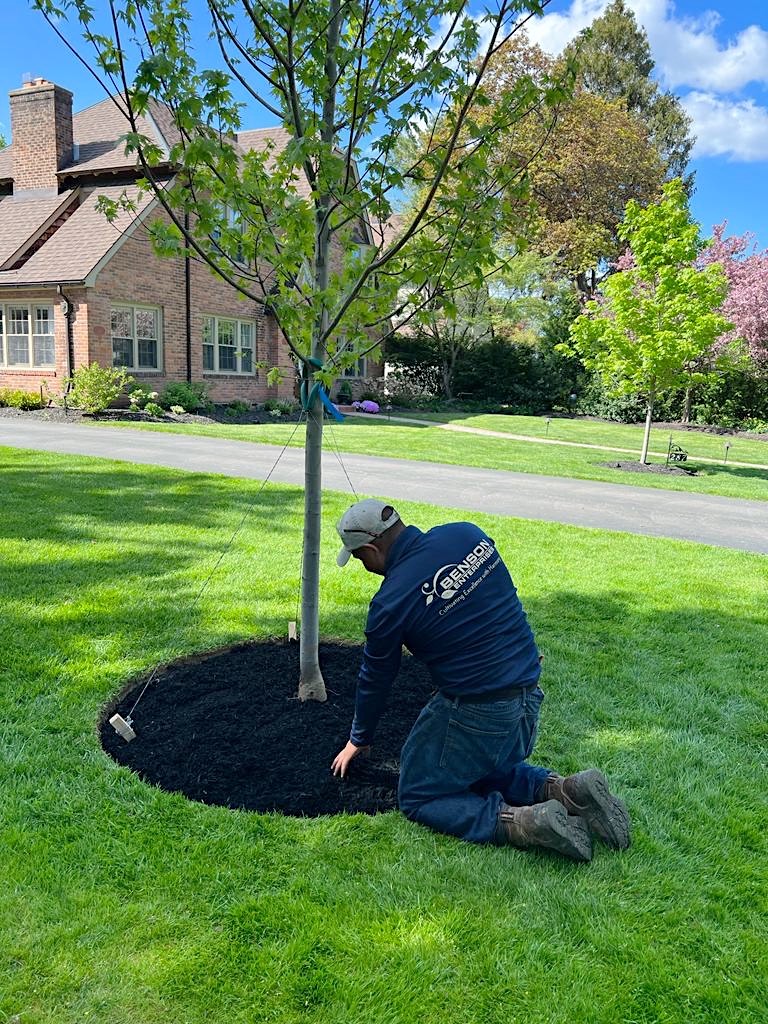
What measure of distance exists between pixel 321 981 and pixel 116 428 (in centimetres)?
1516

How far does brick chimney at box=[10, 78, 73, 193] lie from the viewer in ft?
67.1

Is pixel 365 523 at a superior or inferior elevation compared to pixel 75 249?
inferior

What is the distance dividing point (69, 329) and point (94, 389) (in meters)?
2.21

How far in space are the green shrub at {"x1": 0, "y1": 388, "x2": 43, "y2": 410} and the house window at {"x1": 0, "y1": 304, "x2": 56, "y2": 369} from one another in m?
1.11

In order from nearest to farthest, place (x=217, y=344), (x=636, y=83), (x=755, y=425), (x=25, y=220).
Answer: (x=25, y=220)
(x=217, y=344)
(x=755, y=425)
(x=636, y=83)

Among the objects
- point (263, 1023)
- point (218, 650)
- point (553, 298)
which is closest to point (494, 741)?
point (263, 1023)

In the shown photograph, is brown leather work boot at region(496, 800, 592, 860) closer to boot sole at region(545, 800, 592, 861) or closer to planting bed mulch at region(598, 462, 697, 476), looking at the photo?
boot sole at region(545, 800, 592, 861)

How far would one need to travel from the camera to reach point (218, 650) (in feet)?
14.7

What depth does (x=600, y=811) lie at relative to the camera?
2764mm

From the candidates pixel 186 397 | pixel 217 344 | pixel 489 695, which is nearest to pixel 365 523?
pixel 489 695

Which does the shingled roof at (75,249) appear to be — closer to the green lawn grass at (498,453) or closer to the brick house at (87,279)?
the brick house at (87,279)

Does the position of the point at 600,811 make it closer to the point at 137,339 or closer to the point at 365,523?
the point at 365,523

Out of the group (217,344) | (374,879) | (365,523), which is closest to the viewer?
(374,879)

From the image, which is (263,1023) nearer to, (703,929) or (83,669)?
(703,929)
